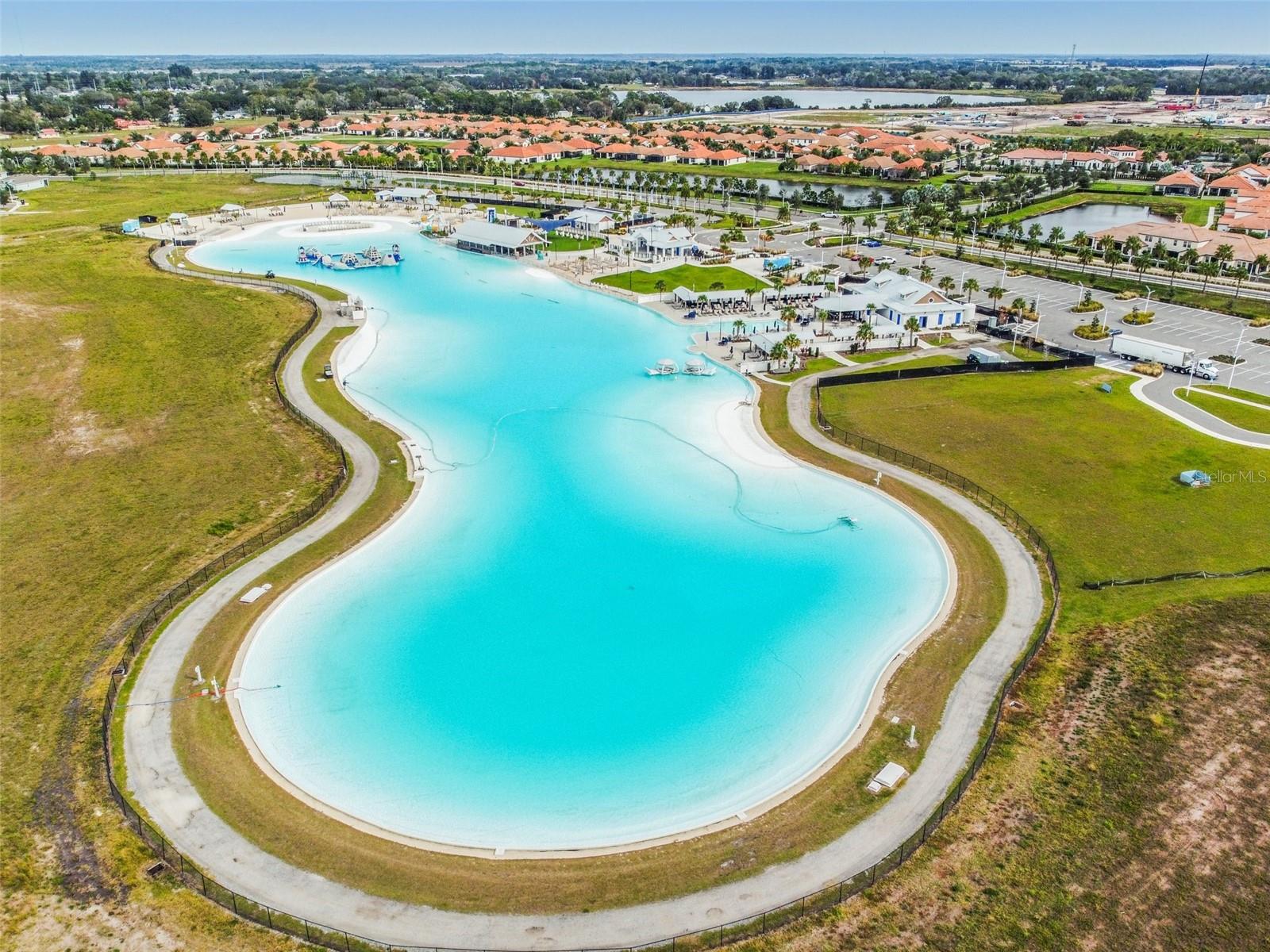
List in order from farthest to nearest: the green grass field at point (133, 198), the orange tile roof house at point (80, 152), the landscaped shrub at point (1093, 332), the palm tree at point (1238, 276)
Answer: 1. the orange tile roof house at point (80, 152)
2. the green grass field at point (133, 198)
3. the palm tree at point (1238, 276)
4. the landscaped shrub at point (1093, 332)

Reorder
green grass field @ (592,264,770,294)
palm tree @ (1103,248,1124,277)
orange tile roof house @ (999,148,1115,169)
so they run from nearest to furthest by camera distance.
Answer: green grass field @ (592,264,770,294) → palm tree @ (1103,248,1124,277) → orange tile roof house @ (999,148,1115,169)

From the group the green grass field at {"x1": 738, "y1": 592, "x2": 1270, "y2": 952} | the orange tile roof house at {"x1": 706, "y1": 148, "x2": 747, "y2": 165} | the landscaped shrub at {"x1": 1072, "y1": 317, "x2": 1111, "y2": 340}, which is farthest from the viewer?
the orange tile roof house at {"x1": 706, "y1": 148, "x2": 747, "y2": 165}

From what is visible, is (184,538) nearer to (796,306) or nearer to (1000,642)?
(1000,642)

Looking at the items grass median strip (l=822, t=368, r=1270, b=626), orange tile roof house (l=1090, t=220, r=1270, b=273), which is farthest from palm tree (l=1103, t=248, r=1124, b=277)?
grass median strip (l=822, t=368, r=1270, b=626)

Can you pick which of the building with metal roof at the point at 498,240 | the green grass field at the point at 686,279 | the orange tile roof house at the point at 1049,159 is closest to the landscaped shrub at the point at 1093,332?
the green grass field at the point at 686,279

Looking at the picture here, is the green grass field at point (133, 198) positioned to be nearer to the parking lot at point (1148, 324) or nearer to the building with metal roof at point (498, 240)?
the building with metal roof at point (498, 240)

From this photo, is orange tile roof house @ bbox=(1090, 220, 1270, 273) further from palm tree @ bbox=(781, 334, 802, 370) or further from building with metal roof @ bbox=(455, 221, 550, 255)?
building with metal roof @ bbox=(455, 221, 550, 255)
